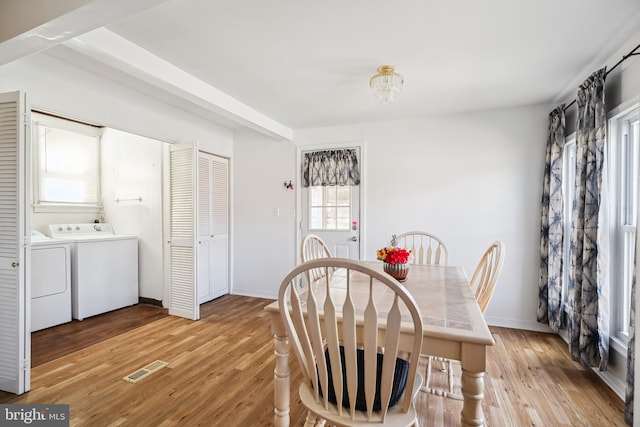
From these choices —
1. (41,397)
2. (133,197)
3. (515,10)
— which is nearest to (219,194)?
(133,197)

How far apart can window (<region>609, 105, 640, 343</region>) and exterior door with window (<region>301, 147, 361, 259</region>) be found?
2.32 m

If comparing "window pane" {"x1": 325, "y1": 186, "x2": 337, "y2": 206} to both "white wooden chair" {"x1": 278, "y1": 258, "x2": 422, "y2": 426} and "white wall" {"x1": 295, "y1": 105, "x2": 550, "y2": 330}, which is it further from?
"white wooden chair" {"x1": 278, "y1": 258, "x2": 422, "y2": 426}

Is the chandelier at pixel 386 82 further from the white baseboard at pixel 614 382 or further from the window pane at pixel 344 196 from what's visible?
the white baseboard at pixel 614 382

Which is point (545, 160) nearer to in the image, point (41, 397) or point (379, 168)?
point (379, 168)

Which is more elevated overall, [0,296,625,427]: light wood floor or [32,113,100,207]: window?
[32,113,100,207]: window

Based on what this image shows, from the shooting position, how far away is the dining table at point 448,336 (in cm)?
112

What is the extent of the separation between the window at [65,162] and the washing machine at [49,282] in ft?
2.37

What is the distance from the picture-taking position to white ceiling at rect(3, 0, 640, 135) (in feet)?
5.56

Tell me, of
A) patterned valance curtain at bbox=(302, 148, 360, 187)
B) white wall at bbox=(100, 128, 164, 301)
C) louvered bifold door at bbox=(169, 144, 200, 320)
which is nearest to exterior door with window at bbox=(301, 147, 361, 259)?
patterned valance curtain at bbox=(302, 148, 360, 187)

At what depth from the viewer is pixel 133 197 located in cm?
403

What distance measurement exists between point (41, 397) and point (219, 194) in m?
2.75

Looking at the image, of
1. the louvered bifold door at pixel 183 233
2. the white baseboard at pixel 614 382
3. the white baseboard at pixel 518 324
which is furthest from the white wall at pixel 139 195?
the white baseboard at pixel 614 382

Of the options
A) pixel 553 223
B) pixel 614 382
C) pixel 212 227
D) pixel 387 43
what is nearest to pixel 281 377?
pixel 387 43

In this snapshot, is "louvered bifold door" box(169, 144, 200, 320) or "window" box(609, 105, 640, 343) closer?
"window" box(609, 105, 640, 343)
